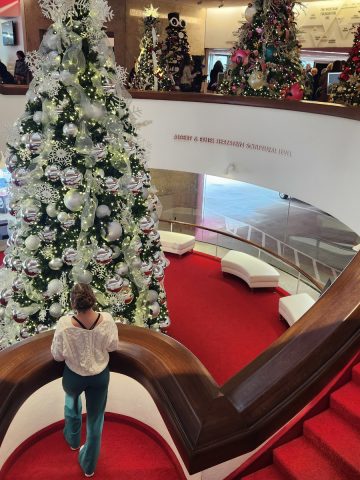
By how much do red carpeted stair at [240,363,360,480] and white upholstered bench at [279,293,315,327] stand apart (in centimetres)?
373

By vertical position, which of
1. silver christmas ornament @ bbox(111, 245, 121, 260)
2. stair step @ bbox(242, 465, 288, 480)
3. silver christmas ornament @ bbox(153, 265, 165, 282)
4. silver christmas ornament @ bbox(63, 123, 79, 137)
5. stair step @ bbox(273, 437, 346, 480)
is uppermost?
silver christmas ornament @ bbox(63, 123, 79, 137)

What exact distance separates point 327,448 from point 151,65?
9.51 meters

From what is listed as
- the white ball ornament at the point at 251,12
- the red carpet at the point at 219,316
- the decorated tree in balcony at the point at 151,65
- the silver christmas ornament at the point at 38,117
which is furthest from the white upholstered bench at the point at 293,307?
the decorated tree in balcony at the point at 151,65

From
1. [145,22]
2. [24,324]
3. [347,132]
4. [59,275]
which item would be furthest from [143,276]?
[145,22]

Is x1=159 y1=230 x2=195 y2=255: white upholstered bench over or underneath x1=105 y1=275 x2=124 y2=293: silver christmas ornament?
underneath

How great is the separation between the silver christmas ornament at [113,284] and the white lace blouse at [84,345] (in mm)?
1492

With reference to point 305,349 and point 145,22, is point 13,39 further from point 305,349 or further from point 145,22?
point 305,349

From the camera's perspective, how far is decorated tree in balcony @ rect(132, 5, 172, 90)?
9.91 meters

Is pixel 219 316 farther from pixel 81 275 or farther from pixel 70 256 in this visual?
pixel 70 256

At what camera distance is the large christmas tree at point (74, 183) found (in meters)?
3.76

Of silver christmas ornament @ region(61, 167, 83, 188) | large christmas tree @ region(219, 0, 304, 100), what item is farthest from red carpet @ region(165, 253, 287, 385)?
large christmas tree @ region(219, 0, 304, 100)

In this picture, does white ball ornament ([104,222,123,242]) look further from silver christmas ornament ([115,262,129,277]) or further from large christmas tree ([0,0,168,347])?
silver christmas ornament ([115,262,129,277])

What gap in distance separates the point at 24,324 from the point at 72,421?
5.21 ft

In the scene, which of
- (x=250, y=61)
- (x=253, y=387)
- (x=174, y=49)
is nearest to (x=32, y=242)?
(x=253, y=387)
